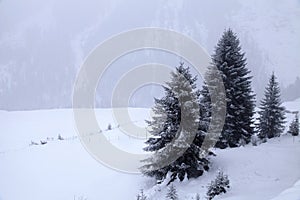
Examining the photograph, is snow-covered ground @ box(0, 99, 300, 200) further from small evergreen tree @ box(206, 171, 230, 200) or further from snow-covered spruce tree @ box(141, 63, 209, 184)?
snow-covered spruce tree @ box(141, 63, 209, 184)

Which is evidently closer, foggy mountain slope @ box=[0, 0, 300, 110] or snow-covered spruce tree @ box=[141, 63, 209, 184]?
snow-covered spruce tree @ box=[141, 63, 209, 184]

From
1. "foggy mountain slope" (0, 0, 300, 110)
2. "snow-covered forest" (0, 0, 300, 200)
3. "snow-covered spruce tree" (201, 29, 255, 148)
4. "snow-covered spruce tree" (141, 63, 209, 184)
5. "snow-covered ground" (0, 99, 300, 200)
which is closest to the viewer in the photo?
"snow-covered ground" (0, 99, 300, 200)

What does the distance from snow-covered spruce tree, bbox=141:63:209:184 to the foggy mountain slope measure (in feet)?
226

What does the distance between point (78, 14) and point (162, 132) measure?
362 feet

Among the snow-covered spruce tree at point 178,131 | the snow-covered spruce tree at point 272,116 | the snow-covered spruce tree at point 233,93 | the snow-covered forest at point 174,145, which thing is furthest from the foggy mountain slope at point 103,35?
the snow-covered spruce tree at point 178,131

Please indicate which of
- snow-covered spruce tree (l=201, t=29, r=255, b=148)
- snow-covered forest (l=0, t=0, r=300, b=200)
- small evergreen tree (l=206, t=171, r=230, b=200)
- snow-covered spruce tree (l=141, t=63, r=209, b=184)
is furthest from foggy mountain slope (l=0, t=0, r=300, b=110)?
small evergreen tree (l=206, t=171, r=230, b=200)

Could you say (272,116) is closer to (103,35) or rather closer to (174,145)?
(174,145)

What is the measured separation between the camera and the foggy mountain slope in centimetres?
9150

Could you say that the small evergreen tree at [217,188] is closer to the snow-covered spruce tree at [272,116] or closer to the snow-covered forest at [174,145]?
the snow-covered forest at [174,145]

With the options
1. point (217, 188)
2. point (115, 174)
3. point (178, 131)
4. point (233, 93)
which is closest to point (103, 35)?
point (233, 93)

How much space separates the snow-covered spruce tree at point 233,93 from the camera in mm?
17800

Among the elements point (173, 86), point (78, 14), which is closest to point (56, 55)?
point (78, 14)

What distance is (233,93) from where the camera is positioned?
1816cm

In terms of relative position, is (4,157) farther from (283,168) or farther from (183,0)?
(183,0)
